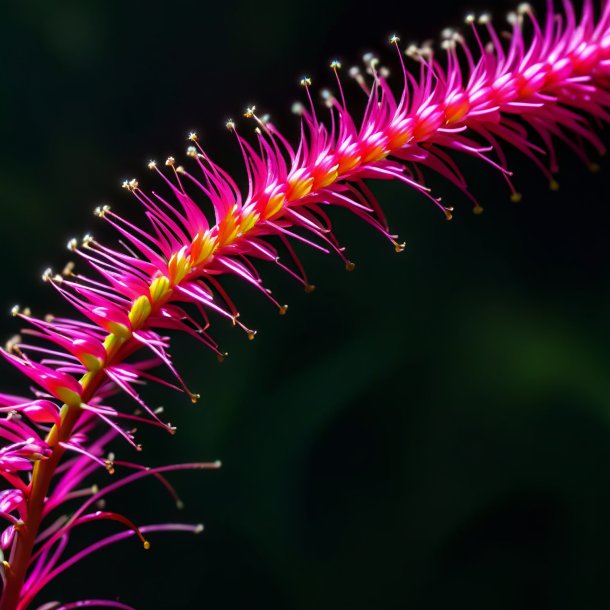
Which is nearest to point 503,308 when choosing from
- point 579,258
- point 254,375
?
point 579,258

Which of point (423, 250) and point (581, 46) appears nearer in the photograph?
point (581, 46)

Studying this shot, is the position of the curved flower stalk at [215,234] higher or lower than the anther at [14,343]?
lower

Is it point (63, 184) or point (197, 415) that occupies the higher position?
point (63, 184)

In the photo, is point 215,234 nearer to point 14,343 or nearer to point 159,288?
point 159,288

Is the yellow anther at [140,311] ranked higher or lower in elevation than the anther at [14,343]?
lower

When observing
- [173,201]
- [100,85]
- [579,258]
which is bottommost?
[579,258]

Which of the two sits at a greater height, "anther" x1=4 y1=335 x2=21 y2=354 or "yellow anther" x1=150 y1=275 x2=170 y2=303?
"anther" x1=4 y1=335 x2=21 y2=354

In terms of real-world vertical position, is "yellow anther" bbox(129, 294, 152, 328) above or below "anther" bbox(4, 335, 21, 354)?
below

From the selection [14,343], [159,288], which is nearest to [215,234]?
[159,288]

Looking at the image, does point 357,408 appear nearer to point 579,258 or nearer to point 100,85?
point 579,258

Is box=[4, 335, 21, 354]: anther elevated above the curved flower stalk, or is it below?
above

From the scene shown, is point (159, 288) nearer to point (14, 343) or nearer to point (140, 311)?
point (140, 311)
